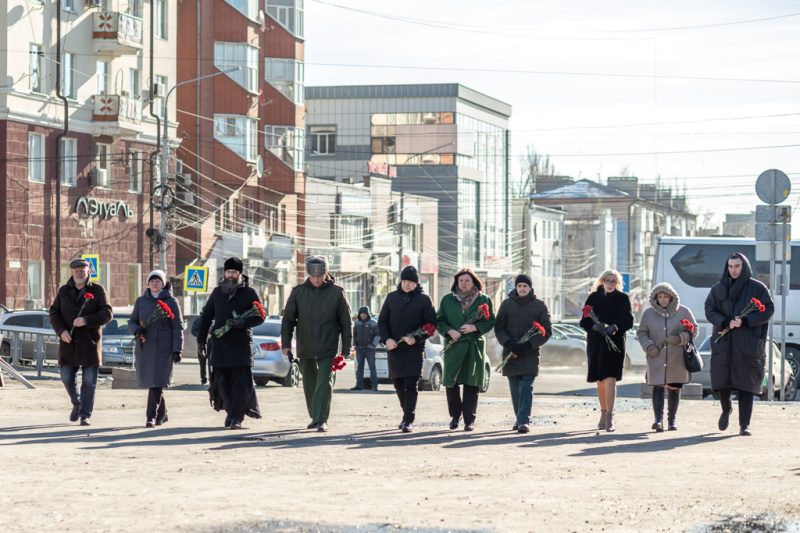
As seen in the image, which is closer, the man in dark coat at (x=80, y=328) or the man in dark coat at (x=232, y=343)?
the man in dark coat at (x=232, y=343)

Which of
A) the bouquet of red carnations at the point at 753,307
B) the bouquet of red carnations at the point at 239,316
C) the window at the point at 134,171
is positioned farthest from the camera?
the window at the point at 134,171

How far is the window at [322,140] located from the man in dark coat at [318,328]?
8264 cm

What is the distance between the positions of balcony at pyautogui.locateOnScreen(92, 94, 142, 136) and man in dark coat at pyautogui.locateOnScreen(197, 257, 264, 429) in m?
34.5

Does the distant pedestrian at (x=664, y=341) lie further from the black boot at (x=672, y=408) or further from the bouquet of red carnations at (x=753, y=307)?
the bouquet of red carnations at (x=753, y=307)

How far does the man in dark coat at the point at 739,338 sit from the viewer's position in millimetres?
14781

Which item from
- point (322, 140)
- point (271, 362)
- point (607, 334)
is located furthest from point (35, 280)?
point (322, 140)

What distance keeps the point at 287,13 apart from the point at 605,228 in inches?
2230

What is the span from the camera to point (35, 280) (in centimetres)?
4572

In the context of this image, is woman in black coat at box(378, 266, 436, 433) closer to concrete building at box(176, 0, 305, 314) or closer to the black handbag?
Result: the black handbag

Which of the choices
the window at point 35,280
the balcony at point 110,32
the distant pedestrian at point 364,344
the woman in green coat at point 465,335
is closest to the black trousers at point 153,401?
the woman in green coat at point 465,335

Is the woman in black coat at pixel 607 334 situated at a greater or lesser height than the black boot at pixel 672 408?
greater

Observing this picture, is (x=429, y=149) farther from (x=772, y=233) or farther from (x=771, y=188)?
(x=772, y=233)

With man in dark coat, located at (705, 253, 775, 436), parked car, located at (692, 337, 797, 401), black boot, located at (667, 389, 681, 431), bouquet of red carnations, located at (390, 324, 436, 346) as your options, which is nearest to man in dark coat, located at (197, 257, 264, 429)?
bouquet of red carnations, located at (390, 324, 436, 346)

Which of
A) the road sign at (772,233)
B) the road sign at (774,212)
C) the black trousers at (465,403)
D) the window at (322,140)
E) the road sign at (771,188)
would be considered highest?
the window at (322,140)
